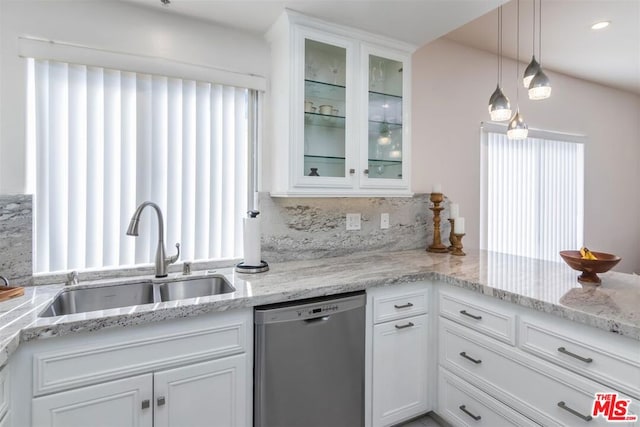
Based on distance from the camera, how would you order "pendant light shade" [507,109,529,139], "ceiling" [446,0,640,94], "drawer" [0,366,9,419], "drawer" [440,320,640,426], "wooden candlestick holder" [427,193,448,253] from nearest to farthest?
"drawer" [0,366,9,419]
"drawer" [440,320,640,426]
"pendant light shade" [507,109,529,139]
"ceiling" [446,0,640,94]
"wooden candlestick holder" [427,193,448,253]

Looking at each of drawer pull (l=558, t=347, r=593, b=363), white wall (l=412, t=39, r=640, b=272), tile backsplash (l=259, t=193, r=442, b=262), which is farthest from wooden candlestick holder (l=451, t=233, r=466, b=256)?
drawer pull (l=558, t=347, r=593, b=363)

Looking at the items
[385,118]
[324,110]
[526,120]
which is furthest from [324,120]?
[526,120]

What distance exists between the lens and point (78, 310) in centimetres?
156

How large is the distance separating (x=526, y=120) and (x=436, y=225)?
1743mm

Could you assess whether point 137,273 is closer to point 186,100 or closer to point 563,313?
point 186,100

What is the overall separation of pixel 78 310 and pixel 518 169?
3620 millimetres

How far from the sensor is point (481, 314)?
1608 mm

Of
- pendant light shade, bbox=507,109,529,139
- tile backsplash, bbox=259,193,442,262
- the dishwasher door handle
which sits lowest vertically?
the dishwasher door handle

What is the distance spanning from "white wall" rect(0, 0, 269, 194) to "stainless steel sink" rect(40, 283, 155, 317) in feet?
1.88

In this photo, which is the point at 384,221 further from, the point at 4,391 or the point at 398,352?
the point at 4,391

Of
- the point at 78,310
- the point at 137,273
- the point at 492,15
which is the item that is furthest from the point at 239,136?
the point at 492,15

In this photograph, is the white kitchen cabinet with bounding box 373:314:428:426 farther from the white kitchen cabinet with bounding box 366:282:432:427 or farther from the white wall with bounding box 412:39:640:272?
the white wall with bounding box 412:39:640:272

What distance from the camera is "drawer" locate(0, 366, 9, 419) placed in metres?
1.01

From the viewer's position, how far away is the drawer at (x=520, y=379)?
123 cm
